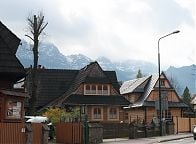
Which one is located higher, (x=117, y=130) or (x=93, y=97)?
(x=93, y=97)

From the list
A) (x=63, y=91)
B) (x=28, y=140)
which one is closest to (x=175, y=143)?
(x=28, y=140)

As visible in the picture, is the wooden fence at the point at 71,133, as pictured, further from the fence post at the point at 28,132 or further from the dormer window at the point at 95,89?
the dormer window at the point at 95,89

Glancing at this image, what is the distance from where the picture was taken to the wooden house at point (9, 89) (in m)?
27.1

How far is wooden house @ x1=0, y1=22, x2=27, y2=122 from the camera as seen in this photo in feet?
89.0

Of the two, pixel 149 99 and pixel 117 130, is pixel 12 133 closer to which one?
pixel 117 130

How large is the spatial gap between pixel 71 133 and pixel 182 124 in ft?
70.3

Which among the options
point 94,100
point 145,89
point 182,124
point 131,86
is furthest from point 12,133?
point 131,86

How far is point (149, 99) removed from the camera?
68.8m

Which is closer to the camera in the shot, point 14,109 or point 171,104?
point 14,109

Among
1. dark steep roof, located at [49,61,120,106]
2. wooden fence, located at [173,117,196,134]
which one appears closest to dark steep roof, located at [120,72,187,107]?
dark steep roof, located at [49,61,120,106]

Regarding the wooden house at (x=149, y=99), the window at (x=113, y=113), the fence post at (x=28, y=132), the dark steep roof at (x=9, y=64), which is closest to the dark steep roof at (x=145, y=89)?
the wooden house at (x=149, y=99)

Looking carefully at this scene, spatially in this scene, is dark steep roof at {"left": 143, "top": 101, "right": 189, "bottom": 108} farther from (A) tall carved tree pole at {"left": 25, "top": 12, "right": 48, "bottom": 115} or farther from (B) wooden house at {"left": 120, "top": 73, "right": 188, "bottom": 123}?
(A) tall carved tree pole at {"left": 25, "top": 12, "right": 48, "bottom": 115}

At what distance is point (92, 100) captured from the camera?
2275 inches

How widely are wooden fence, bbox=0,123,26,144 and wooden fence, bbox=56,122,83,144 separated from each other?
7.10 meters
